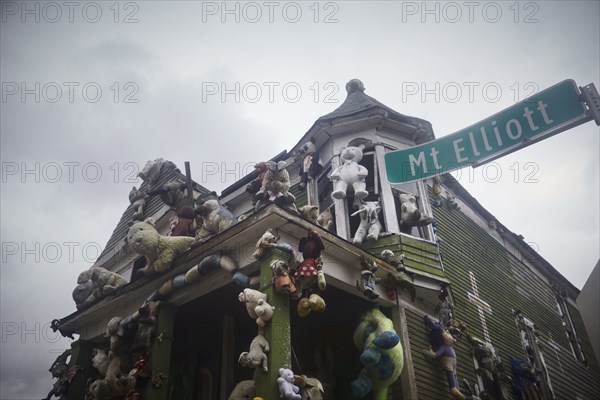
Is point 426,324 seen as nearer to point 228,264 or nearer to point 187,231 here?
point 228,264

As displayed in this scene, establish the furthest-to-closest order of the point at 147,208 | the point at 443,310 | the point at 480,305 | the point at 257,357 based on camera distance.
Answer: the point at 147,208 < the point at 480,305 < the point at 443,310 < the point at 257,357

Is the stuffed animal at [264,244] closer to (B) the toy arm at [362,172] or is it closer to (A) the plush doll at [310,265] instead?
(A) the plush doll at [310,265]

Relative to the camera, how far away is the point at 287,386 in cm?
498

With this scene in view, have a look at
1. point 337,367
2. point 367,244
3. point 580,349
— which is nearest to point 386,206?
point 367,244

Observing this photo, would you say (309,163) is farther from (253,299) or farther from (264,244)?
(253,299)

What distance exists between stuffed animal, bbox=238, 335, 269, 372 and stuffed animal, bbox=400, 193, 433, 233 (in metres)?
4.52

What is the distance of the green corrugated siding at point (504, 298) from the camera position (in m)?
10.3

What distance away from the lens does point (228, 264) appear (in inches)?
258

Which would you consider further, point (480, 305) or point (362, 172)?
point (480, 305)

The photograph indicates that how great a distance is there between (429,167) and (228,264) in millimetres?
2995

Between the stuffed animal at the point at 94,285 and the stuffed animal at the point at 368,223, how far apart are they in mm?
4526

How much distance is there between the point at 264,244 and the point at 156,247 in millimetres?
2677

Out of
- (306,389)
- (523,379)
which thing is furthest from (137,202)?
(523,379)

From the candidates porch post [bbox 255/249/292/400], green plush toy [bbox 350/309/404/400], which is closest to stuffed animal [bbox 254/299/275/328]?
porch post [bbox 255/249/292/400]
